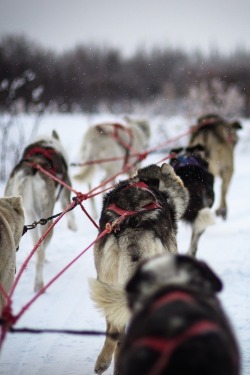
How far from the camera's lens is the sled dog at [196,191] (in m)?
4.64

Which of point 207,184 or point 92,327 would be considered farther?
point 207,184

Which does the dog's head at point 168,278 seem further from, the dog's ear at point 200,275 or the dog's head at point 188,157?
the dog's head at point 188,157

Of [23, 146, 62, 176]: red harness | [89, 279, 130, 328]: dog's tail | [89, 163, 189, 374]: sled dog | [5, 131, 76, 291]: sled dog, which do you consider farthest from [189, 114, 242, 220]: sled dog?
[89, 279, 130, 328]: dog's tail

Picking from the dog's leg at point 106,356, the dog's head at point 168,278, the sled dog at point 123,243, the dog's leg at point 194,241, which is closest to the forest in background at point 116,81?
the dog's leg at point 194,241

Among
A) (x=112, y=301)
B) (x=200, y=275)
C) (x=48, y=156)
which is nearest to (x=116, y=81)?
(x=48, y=156)

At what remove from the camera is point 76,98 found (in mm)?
25047

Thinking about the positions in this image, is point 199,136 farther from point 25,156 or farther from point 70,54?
point 70,54

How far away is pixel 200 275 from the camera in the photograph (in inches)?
58.3

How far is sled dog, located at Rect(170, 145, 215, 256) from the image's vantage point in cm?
464

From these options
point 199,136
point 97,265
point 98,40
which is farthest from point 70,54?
point 97,265

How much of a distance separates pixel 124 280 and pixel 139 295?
0.98 meters

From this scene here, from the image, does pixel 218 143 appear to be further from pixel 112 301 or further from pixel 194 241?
pixel 112 301

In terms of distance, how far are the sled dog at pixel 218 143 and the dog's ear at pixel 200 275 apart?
5273mm

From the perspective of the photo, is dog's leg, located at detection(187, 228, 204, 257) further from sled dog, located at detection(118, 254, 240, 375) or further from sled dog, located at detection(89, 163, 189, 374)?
sled dog, located at detection(118, 254, 240, 375)
